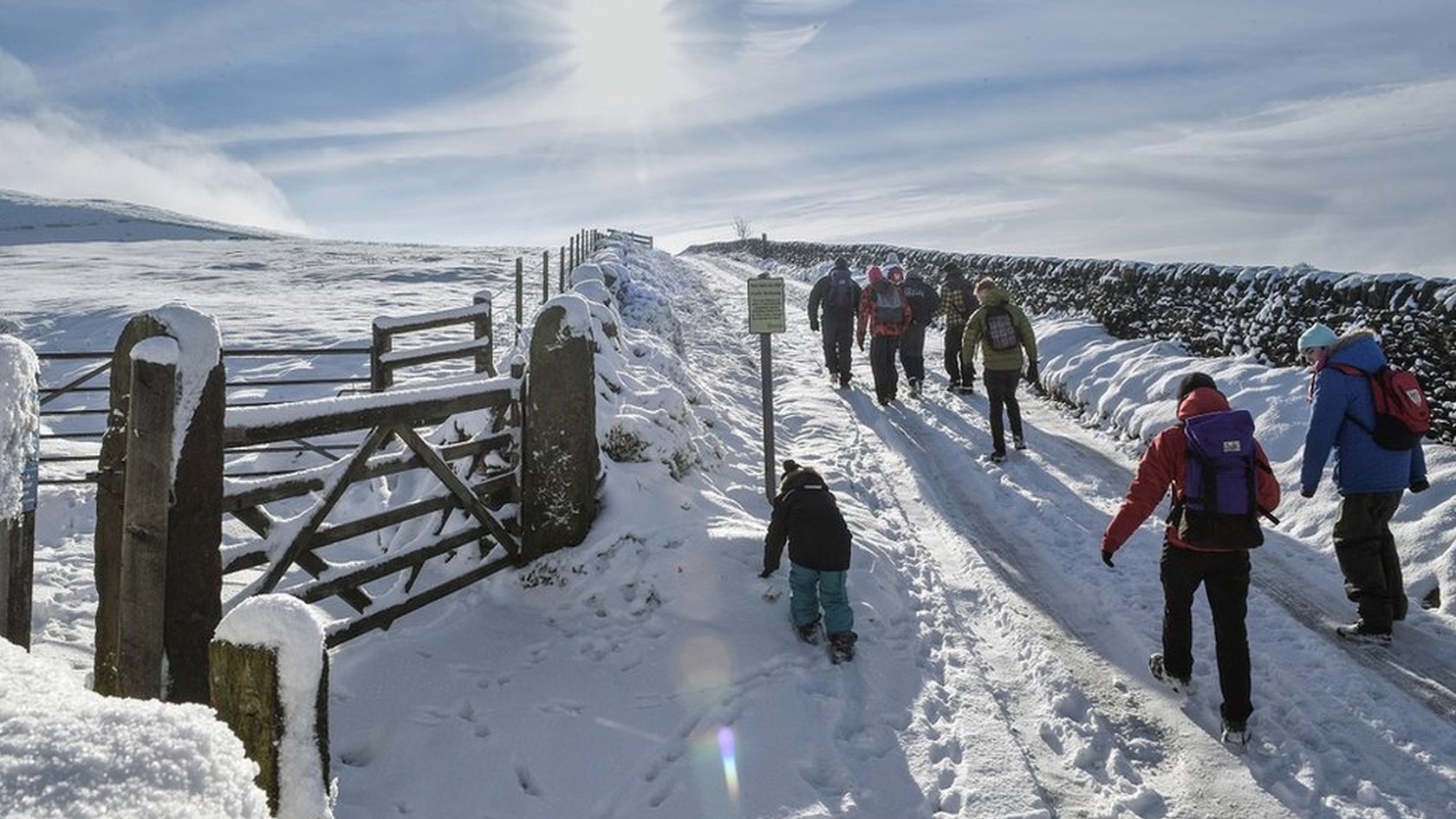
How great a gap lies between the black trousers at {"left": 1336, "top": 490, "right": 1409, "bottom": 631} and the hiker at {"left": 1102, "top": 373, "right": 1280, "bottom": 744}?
1485mm

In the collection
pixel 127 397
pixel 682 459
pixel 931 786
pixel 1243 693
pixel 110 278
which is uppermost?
pixel 110 278

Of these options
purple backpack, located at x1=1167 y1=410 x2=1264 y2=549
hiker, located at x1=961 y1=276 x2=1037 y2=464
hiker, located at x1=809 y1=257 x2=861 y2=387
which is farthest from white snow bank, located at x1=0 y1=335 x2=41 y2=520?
hiker, located at x1=809 y1=257 x2=861 y2=387

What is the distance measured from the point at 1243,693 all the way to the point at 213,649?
14.8 ft

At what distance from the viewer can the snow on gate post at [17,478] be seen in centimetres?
290

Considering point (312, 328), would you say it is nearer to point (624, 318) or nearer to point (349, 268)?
point (624, 318)

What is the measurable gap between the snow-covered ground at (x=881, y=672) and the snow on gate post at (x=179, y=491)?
51cm

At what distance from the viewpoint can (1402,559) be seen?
620 centimetres

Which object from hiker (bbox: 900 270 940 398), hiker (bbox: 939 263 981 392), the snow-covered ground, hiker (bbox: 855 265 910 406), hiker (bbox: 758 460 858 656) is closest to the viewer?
the snow-covered ground

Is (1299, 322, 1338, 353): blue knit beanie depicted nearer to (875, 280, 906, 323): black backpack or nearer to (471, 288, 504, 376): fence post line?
(875, 280, 906, 323): black backpack

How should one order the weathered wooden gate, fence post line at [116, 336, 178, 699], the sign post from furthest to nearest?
the sign post → the weathered wooden gate → fence post line at [116, 336, 178, 699]

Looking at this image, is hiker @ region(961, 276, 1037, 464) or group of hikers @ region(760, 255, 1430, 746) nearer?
group of hikers @ region(760, 255, 1430, 746)

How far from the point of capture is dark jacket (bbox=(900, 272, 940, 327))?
13.2 m

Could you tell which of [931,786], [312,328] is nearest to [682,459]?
[931,786]

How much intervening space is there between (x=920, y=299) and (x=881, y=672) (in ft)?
30.3
